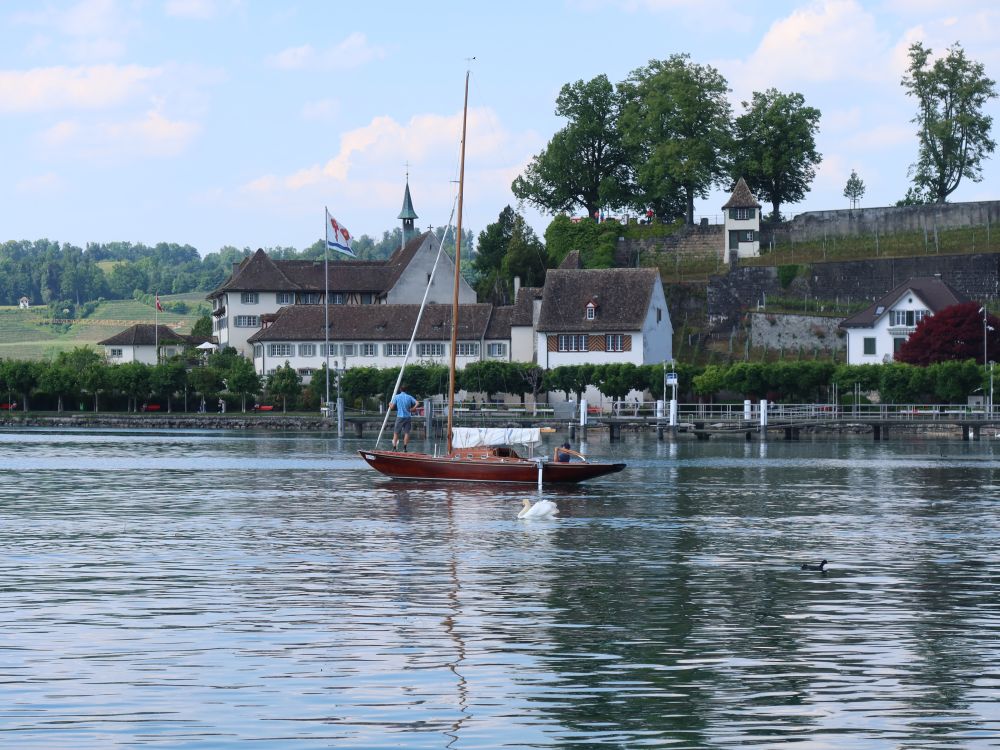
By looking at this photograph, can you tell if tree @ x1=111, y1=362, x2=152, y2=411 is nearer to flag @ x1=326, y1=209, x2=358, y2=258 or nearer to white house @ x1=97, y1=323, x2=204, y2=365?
flag @ x1=326, y1=209, x2=358, y2=258

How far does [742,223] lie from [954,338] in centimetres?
3431

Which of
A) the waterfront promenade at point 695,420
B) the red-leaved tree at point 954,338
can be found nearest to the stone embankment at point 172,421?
the waterfront promenade at point 695,420

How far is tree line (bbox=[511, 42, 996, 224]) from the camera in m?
138

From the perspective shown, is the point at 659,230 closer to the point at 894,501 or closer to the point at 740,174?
the point at 740,174

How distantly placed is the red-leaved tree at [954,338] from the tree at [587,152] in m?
42.1

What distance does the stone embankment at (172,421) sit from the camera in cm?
12188

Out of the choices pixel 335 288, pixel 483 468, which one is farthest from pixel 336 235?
pixel 483 468

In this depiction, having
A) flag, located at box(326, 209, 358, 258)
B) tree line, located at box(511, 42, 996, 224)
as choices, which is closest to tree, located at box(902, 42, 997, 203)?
tree line, located at box(511, 42, 996, 224)

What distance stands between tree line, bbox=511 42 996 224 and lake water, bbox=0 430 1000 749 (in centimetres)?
9310

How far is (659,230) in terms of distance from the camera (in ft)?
489

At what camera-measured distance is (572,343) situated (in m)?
131

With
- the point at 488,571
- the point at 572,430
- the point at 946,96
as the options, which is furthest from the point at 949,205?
the point at 488,571

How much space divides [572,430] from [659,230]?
44.5 meters

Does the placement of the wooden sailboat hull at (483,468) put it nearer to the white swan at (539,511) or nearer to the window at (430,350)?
the white swan at (539,511)
